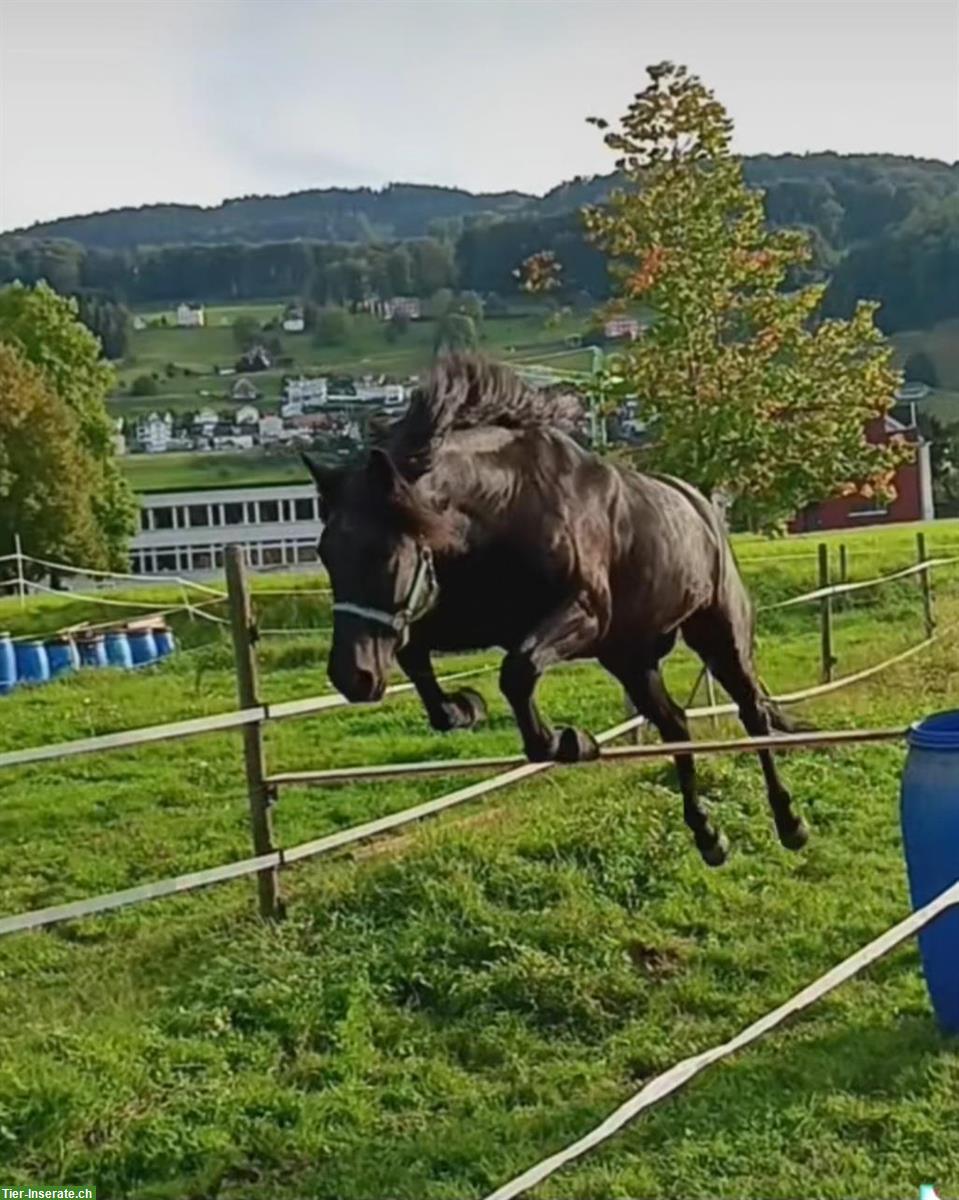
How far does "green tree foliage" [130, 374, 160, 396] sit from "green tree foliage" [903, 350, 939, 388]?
99.5 feet

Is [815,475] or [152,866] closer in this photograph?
[152,866]

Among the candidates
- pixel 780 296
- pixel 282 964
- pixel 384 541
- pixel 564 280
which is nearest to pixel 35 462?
pixel 564 280

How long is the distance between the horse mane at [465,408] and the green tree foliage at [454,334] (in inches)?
3.2

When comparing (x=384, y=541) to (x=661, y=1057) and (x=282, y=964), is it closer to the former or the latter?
(x=661, y=1057)

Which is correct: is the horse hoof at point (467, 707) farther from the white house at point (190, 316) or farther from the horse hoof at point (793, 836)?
the white house at point (190, 316)

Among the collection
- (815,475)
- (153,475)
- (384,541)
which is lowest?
(153,475)

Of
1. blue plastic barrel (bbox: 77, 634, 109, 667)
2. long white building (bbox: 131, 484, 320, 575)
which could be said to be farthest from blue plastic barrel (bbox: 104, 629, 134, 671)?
long white building (bbox: 131, 484, 320, 575)

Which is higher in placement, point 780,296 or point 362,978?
point 780,296

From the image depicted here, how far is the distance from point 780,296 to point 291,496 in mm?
15156

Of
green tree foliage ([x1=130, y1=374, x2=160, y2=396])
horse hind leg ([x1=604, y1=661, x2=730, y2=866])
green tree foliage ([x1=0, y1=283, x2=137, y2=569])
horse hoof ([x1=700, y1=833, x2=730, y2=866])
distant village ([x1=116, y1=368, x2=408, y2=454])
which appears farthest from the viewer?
green tree foliage ([x1=130, y1=374, x2=160, y2=396])

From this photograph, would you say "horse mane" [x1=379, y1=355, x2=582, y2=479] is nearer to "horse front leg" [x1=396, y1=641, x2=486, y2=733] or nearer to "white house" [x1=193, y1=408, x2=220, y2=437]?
"horse front leg" [x1=396, y1=641, x2=486, y2=733]

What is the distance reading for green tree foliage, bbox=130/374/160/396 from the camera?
62.9 m

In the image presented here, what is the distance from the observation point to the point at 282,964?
539cm

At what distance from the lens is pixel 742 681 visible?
434cm
